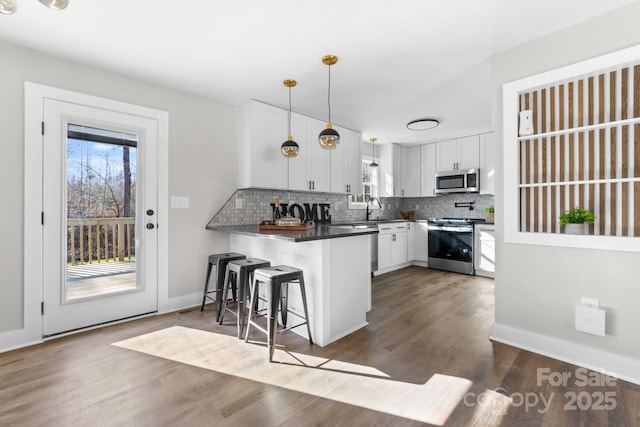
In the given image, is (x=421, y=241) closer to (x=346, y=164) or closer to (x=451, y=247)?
(x=451, y=247)

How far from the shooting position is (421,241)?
5.57 m

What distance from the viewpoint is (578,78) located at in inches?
83.4

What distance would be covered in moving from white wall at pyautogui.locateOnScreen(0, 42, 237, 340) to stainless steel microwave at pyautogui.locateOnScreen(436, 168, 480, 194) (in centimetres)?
382

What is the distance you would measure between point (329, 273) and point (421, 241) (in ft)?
12.1

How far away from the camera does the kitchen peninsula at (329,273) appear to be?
92.2 inches

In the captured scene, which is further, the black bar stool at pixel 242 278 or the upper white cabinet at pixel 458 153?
the upper white cabinet at pixel 458 153

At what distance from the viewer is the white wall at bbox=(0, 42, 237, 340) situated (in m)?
2.29

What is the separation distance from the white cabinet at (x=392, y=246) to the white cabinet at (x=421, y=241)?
0.27 meters

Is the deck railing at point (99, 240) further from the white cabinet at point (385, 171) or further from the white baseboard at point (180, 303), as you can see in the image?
the white cabinet at point (385, 171)

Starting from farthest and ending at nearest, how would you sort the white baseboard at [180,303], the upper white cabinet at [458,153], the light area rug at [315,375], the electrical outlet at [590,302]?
1. the upper white cabinet at [458,153]
2. the white baseboard at [180,303]
3. the electrical outlet at [590,302]
4. the light area rug at [315,375]

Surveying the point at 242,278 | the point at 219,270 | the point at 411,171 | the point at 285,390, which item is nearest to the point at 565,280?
the point at 285,390

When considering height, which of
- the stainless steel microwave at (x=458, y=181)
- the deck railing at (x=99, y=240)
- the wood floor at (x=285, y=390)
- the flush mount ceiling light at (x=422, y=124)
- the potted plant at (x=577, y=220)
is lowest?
the wood floor at (x=285, y=390)

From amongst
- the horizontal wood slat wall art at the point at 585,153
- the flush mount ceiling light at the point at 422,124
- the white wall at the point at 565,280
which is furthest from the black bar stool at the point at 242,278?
the flush mount ceiling light at the point at 422,124

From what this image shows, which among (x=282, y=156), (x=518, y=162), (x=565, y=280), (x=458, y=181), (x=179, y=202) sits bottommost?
(x=565, y=280)
